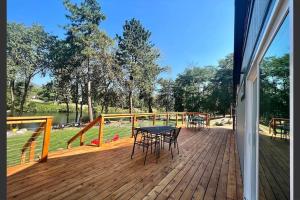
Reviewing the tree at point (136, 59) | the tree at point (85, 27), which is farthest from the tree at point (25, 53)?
the tree at point (136, 59)

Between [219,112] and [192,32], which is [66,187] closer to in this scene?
[219,112]

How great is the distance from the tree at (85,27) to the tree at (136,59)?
406 centimetres

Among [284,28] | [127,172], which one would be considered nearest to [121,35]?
[127,172]

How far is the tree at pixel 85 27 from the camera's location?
62.6ft

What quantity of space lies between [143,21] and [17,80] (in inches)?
572

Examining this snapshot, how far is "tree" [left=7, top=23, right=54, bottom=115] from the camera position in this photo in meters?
19.0

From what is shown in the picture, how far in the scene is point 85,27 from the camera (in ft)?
64.1

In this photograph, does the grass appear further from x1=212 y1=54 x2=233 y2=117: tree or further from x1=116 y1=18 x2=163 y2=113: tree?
x1=212 y1=54 x2=233 y2=117: tree

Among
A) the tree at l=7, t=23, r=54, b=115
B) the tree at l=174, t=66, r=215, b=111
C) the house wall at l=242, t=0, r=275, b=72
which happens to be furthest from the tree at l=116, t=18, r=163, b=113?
the house wall at l=242, t=0, r=275, b=72

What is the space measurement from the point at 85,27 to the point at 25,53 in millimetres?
5843

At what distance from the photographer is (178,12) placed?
26.3 m

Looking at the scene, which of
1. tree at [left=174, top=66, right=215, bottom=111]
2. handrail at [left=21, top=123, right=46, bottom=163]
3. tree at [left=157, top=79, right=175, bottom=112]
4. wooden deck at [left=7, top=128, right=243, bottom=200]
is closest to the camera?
wooden deck at [left=7, top=128, right=243, bottom=200]

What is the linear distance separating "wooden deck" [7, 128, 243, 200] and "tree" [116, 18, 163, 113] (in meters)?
18.5

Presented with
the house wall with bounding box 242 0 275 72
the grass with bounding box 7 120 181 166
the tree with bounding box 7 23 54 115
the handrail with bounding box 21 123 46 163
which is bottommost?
the grass with bounding box 7 120 181 166
